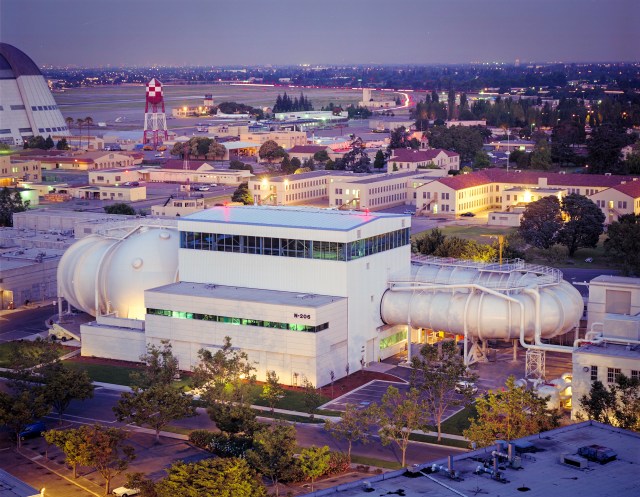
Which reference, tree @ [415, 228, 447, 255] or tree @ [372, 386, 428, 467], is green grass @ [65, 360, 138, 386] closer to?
tree @ [372, 386, 428, 467]

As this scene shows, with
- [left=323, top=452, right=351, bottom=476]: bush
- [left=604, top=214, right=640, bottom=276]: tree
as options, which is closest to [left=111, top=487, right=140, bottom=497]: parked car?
[left=323, top=452, right=351, bottom=476]: bush

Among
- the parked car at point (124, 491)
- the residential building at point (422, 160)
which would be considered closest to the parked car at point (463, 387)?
the parked car at point (124, 491)

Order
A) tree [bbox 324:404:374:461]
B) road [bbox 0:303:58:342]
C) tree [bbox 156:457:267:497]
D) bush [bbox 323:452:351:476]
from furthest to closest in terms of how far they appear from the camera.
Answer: road [bbox 0:303:58:342] < tree [bbox 324:404:374:461] < bush [bbox 323:452:351:476] < tree [bbox 156:457:267:497]

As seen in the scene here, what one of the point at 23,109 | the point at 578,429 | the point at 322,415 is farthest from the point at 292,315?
the point at 23,109

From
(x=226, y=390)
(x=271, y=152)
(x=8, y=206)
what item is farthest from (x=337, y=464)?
(x=271, y=152)

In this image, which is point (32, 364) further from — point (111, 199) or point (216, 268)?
point (111, 199)

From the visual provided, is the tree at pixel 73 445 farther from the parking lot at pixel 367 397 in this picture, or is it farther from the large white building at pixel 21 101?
the large white building at pixel 21 101
